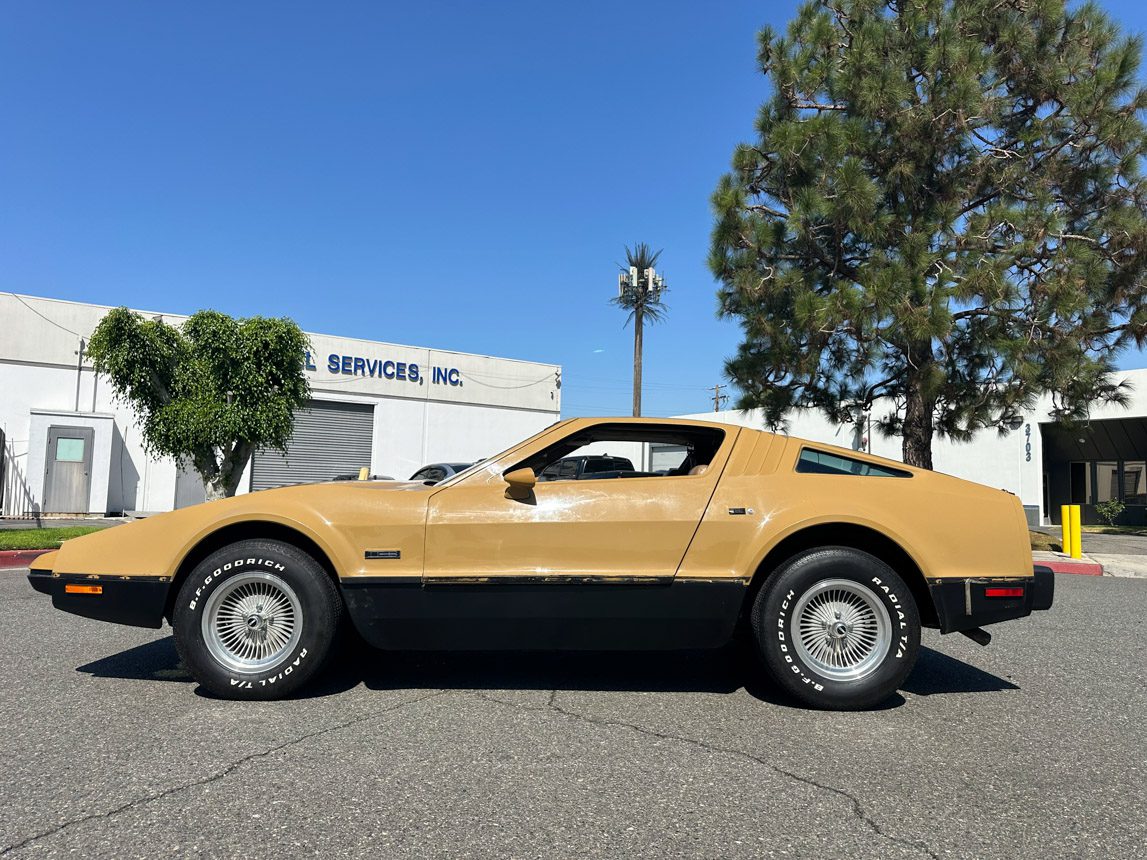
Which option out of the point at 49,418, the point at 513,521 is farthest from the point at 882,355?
the point at 49,418

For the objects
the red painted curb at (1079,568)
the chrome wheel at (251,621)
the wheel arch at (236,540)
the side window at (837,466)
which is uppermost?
the side window at (837,466)

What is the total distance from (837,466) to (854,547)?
0.43 meters

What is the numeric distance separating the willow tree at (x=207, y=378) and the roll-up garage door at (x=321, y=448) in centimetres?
762

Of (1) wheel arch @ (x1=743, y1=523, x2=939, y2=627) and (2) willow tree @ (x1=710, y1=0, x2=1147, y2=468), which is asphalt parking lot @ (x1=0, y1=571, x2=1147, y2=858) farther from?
(2) willow tree @ (x1=710, y1=0, x2=1147, y2=468)

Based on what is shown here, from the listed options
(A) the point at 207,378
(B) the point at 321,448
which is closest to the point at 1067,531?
(A) the point at 207,378

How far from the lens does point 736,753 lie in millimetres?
3139

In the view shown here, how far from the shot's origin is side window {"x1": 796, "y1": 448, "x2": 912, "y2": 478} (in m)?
4.07

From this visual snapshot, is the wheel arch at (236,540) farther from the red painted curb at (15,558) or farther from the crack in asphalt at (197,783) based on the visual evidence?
the red painted curb at (15,558)

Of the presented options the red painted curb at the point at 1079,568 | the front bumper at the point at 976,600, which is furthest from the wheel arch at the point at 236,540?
the red painted curb at the point at 1079,568

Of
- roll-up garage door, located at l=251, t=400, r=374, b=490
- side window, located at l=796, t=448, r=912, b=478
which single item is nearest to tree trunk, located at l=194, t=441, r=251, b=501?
roll-up garage door, located at l=251, t=400, r=374, b=490

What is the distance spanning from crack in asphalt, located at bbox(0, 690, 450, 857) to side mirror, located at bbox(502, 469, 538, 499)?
43.1 inches

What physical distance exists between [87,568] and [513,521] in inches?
83.9

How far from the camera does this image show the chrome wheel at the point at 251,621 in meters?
3.79

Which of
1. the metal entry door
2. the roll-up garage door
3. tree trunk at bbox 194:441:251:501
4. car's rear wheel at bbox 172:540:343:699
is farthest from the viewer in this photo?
the roll-up garage door
